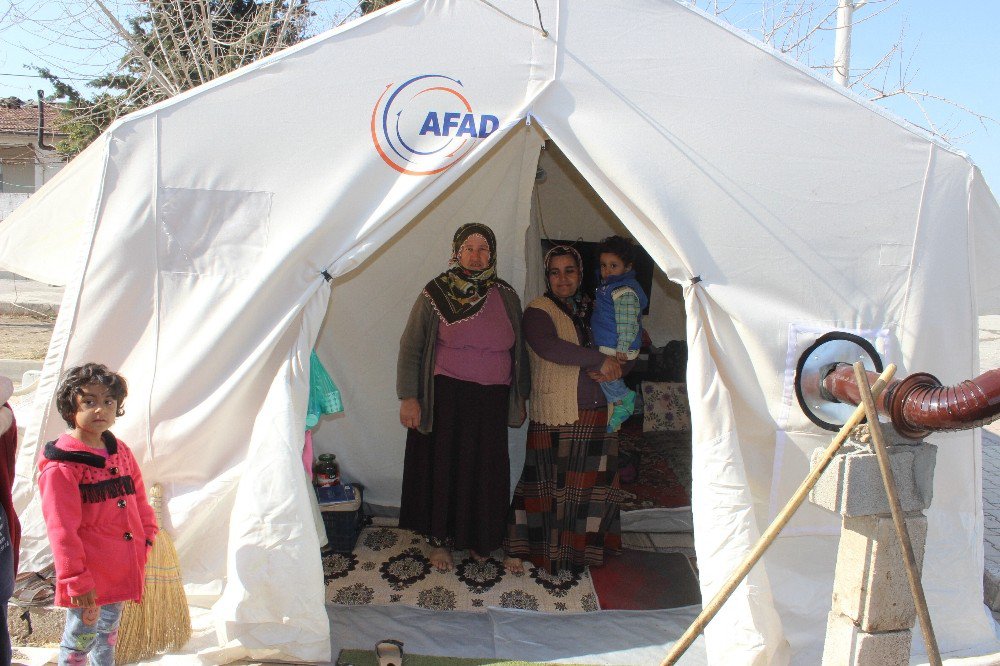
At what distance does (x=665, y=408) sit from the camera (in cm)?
525

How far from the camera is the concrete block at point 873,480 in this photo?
6.49 feet

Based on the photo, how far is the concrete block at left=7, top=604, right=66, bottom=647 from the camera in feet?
9.48

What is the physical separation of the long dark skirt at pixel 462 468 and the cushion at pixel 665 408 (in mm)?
1841

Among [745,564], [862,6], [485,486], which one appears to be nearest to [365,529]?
[485,486]

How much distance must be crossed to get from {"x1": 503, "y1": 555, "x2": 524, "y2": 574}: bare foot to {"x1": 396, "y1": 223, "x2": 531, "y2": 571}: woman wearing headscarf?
0.12m

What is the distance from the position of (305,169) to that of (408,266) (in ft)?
4.56

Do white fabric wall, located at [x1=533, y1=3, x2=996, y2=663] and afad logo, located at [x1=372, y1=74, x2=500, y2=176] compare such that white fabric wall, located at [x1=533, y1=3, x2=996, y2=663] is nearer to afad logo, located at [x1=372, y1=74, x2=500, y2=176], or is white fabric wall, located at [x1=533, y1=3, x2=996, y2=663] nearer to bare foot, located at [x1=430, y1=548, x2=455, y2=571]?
afad logo, located at [x1=372, y1=74, x2=500, y2=176]

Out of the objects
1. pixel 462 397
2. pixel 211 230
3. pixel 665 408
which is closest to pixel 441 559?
pixel 462 397

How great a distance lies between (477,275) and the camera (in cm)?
351

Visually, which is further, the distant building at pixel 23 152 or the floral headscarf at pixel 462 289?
the distant building at pixel 23 152

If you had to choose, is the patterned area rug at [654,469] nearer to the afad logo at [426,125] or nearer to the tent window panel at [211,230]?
the afad logo at [426,125]

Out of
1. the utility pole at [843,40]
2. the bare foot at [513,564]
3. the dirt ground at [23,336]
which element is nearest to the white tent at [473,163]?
the bare foot at [513,564]

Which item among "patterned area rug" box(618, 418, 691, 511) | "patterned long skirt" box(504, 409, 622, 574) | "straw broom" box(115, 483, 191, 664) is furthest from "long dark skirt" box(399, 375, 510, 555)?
A: "straw broom" box(115, 483, 191, 664)

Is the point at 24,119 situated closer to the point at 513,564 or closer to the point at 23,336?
the point at 23,336
